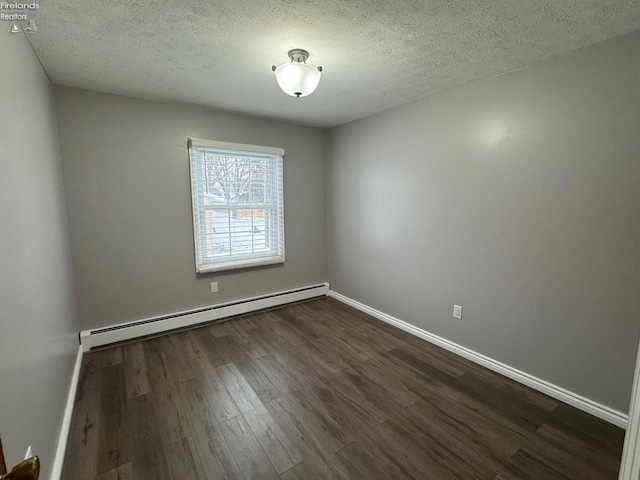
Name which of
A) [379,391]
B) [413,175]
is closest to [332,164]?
[413,175]

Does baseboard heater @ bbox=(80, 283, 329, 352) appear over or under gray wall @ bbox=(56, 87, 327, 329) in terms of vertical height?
under

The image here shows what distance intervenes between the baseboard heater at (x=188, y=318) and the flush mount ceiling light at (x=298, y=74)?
2513mm

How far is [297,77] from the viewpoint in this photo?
70.9 inches

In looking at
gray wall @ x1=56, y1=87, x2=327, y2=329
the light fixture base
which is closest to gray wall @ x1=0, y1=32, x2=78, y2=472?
gray wall @ x1=56, y1=87, x2=327, y2=329

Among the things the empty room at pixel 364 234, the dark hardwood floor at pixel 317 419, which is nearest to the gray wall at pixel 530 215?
the empty room at pixel 364 234

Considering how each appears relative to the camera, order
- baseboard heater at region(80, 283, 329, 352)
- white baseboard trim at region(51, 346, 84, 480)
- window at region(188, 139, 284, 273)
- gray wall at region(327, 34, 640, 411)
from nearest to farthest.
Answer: white baseboard trim at region(51, 346, 84, 480)
gray wall at region(327, 34, 640, 411)
baseboard heater at region(80, 283, 329, 352)
window at region(188, 139, 284, 273)

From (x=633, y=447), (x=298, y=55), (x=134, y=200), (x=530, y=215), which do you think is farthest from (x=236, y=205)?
(x=633, y=447)

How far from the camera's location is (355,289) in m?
3.78

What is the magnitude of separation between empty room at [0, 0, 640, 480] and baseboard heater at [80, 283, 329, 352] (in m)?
0.02

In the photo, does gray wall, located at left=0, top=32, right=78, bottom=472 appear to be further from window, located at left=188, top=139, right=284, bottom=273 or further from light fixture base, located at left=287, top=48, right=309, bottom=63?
light fixture base, located at left=287, top=48, right=309, bottom=63

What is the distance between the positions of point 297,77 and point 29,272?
69.1 inches

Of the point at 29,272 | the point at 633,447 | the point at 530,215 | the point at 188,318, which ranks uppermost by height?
the point at 530,215

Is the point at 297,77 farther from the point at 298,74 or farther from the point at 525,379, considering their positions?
the point at 525,379

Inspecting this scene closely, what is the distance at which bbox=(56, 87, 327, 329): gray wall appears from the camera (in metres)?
2.56
